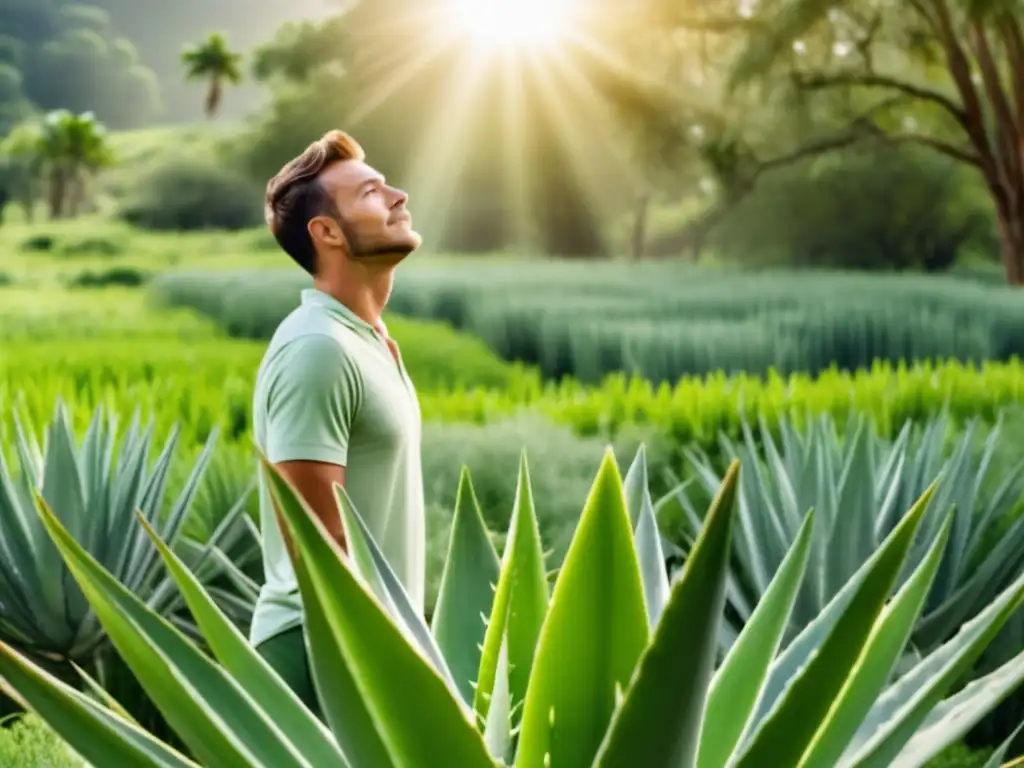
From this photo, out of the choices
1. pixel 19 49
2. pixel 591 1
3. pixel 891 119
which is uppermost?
pixel 19 49

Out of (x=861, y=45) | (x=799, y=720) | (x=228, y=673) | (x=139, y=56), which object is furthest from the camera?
(x=139, y=56)

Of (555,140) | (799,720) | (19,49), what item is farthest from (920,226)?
(19,49)

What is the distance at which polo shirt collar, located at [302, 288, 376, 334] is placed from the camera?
1964 millimetres

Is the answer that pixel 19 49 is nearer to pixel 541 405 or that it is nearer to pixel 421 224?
pixel 421 224

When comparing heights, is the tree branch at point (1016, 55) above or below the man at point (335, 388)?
above

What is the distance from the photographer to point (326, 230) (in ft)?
6.61

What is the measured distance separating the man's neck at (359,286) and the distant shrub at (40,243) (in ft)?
137

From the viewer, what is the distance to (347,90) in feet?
113

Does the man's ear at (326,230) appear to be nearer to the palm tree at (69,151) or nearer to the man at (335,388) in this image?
the man at (335,388)

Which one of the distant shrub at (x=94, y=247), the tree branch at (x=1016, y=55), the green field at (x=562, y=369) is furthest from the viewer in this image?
the distant shrub at (x=94, y=247)

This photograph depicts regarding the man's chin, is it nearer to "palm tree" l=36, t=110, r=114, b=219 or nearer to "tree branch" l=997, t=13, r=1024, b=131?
"tree branch" l=997, t=13, r=1024, b=131

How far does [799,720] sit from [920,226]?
3224 centimetres

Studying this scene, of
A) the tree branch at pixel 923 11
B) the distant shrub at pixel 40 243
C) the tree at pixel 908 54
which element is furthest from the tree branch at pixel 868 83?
the distant shrub at pixel 40 243

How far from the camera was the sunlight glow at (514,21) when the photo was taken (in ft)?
89.4
